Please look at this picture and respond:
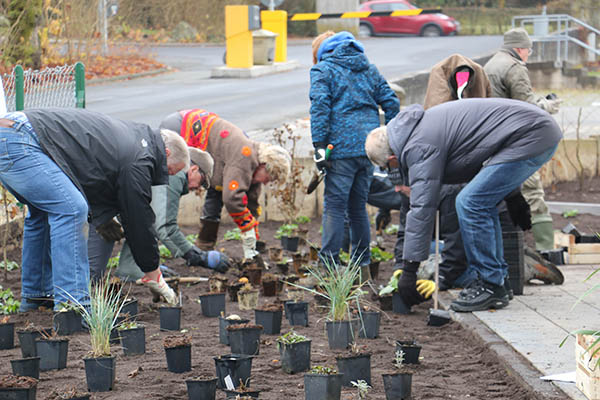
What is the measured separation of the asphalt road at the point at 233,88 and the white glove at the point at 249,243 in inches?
190

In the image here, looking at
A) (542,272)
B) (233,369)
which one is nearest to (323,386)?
(233,369)

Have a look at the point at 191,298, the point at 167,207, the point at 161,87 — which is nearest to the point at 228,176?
the point at 167,207

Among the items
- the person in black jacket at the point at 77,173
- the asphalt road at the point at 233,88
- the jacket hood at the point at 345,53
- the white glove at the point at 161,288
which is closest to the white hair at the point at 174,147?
the person in black jacket at the point at 77,173

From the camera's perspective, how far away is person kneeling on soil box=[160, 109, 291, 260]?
21.0 feet

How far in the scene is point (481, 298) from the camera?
17.5 ft

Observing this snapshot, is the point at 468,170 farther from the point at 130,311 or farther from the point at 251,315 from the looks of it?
the point at 130,311

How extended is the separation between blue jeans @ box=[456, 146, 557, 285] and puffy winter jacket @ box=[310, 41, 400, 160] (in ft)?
3.72

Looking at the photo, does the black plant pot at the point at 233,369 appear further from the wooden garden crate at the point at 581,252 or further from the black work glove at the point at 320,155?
the wooden garden crate at the point at 581,252

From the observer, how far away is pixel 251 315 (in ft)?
17.8

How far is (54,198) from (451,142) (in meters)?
2.34

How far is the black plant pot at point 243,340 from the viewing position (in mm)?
4336

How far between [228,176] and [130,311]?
1.62 metres

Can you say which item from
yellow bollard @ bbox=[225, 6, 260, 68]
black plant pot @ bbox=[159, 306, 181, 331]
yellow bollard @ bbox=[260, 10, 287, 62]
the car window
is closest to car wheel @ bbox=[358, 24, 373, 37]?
the car window

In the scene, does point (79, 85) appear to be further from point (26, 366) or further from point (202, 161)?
point (26, 366)
